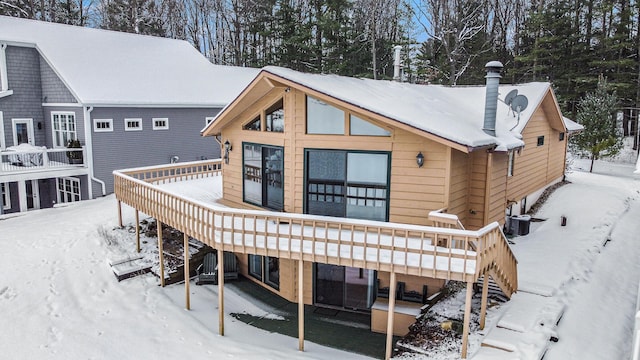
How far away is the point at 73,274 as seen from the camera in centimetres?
1145

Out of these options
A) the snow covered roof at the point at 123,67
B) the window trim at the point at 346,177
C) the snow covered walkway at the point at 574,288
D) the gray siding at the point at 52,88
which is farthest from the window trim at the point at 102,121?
the snow covered walkway at the point at 574,288

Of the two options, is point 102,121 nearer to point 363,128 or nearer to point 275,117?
point 275,117

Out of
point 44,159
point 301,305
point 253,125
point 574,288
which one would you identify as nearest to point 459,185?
point 574,288

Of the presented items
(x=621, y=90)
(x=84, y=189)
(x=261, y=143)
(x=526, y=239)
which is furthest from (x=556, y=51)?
(x=84, y=189)

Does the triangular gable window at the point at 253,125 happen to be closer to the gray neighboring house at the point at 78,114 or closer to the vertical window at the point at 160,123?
the gray neighboring house at the point at 78,114

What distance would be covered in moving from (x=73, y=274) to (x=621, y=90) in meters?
30.8

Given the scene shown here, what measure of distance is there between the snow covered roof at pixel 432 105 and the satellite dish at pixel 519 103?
1.22ft

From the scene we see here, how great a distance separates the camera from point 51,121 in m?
18.5

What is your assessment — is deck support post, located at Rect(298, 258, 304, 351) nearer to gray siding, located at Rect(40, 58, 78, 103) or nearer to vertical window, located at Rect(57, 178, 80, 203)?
vertical window, located at Rect(57, 178, 80, 203)

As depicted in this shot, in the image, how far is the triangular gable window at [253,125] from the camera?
11.7 meters

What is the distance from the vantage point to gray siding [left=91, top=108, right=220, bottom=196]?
58.7 feet

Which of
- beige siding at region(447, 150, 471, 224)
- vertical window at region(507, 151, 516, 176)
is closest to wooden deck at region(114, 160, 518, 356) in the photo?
beige siding at region(447, 150, 471, 224)

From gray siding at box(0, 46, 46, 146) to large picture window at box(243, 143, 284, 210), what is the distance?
11.8 m

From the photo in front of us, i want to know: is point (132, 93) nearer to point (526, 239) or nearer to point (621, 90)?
point (526, 239)
